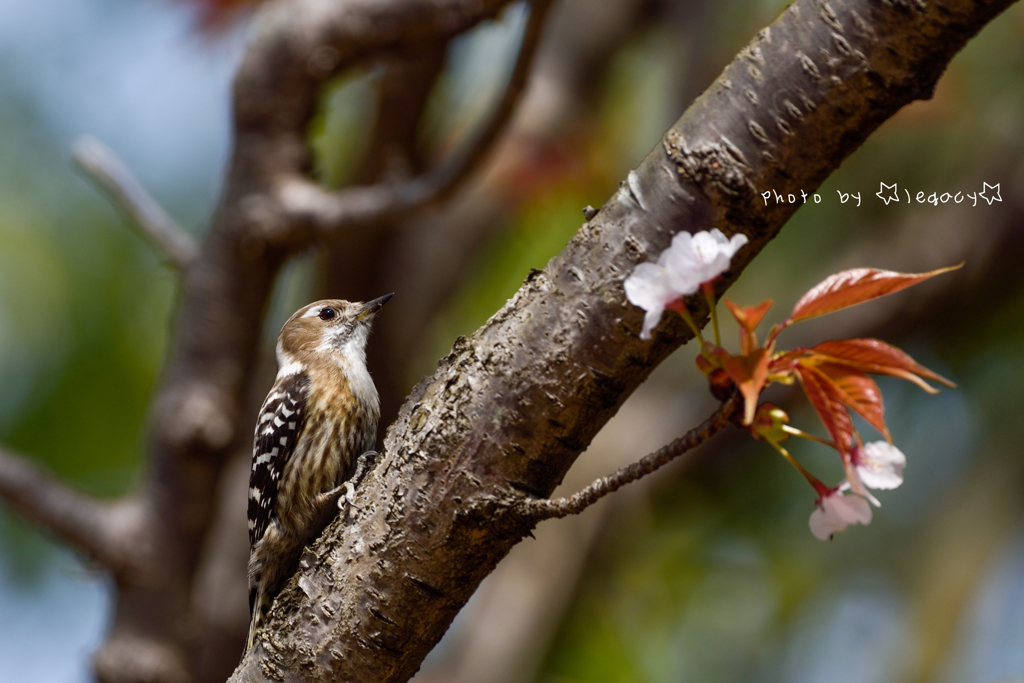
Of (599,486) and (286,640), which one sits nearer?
(599,486)

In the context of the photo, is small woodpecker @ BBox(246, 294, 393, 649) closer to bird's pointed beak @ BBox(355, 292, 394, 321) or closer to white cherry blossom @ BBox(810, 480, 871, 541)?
bird's pointed beak @ BBox(355, 292, 394, 321)

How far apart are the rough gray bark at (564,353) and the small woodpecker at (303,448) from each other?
0.99 m

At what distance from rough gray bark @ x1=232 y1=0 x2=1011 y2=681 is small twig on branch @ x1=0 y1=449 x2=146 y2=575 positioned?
2732 mm

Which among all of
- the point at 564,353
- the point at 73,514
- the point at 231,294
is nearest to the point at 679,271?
the point at 564,353

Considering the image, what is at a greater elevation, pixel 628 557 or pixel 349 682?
pixel 349 682

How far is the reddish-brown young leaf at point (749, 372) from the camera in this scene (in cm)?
150

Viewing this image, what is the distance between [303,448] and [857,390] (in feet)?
8.04

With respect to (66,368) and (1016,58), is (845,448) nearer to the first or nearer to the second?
(1016,58)

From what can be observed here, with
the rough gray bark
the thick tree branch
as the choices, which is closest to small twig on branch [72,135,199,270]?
the thick tree branch

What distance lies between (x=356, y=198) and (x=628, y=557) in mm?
4538

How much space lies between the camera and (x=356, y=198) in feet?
13.9

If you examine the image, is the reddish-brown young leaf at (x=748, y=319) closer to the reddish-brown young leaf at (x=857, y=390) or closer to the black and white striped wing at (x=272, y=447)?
the reddish-brown young leaf at (x=857, y=390)

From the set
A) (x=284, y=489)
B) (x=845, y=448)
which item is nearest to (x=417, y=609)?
(x=845, y=448)

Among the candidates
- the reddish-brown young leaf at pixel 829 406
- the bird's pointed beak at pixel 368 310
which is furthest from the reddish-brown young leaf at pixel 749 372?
the bird's pointed beak at pixel 368 310
